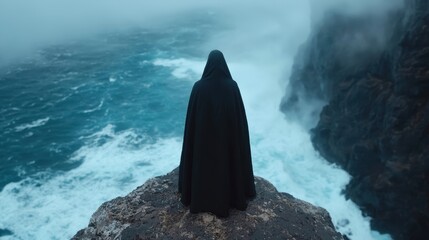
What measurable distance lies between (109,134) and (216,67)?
33823 mm

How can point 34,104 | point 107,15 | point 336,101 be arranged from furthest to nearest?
1. point 107,15
2. point 34,104
3. point 336,101

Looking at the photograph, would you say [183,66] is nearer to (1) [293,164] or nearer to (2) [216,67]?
(1) [293,164]

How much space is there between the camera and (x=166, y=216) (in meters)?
8.35

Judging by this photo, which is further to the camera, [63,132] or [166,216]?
[63,132]

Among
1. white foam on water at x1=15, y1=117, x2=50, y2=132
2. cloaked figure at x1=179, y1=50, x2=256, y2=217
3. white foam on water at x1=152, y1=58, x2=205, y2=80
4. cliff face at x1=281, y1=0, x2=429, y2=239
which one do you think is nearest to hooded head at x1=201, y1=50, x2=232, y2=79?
cloaked figure at x1=179, y1=50, x2=256, y2=217

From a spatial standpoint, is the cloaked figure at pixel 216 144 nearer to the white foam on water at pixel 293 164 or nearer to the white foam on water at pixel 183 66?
the white foam on water at pixel 293 164

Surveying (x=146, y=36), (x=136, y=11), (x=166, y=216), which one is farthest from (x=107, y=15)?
(x=166, y=216)

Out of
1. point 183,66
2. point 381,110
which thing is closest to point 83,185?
point 381,110

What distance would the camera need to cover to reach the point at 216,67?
7.46 m

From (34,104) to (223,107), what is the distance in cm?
4343

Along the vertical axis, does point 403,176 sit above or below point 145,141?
above

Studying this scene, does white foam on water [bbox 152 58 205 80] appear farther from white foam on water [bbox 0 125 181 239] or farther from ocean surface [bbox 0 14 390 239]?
white foam on water [bbox 0 125 181 239]

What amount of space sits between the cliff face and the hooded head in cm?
2062

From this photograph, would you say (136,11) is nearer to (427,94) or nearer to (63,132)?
(63,132)
